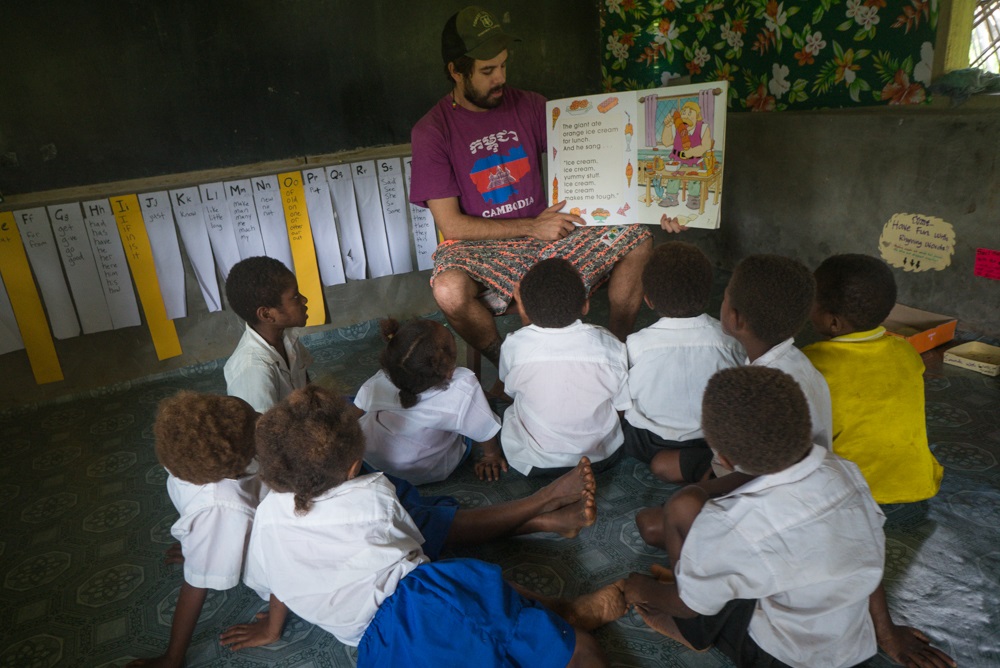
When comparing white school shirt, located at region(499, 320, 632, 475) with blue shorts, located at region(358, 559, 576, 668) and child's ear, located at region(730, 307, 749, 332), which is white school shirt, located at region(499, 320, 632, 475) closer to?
child's ear, located at region(730, 307, 749, 332)

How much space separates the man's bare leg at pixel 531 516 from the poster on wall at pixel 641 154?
117cm

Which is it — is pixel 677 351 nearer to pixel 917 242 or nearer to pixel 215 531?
pixel 215 531

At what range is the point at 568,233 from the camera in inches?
109

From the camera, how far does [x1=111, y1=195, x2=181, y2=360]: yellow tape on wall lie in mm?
3021

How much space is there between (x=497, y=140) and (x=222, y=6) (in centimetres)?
138

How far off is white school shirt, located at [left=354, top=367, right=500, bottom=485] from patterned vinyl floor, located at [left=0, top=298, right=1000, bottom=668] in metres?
0.18

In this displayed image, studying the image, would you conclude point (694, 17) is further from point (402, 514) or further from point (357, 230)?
point (402, 514)

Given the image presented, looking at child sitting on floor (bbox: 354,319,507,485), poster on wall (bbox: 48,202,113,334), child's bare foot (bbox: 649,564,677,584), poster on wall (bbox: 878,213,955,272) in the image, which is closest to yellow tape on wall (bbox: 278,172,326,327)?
poster on wall (bbox: 48,202,113,334)

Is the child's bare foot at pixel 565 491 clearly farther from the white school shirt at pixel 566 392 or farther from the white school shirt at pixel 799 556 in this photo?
the white school shirt at pixel 799 556

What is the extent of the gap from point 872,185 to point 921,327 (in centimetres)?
66

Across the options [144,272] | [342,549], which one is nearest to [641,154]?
[342,549]

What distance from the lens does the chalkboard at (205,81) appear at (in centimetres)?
283

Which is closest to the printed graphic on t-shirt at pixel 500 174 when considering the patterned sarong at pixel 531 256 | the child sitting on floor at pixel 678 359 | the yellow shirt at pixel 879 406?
the patterned sarong at pixel 531 256

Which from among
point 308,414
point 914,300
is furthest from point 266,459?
point 914,300
